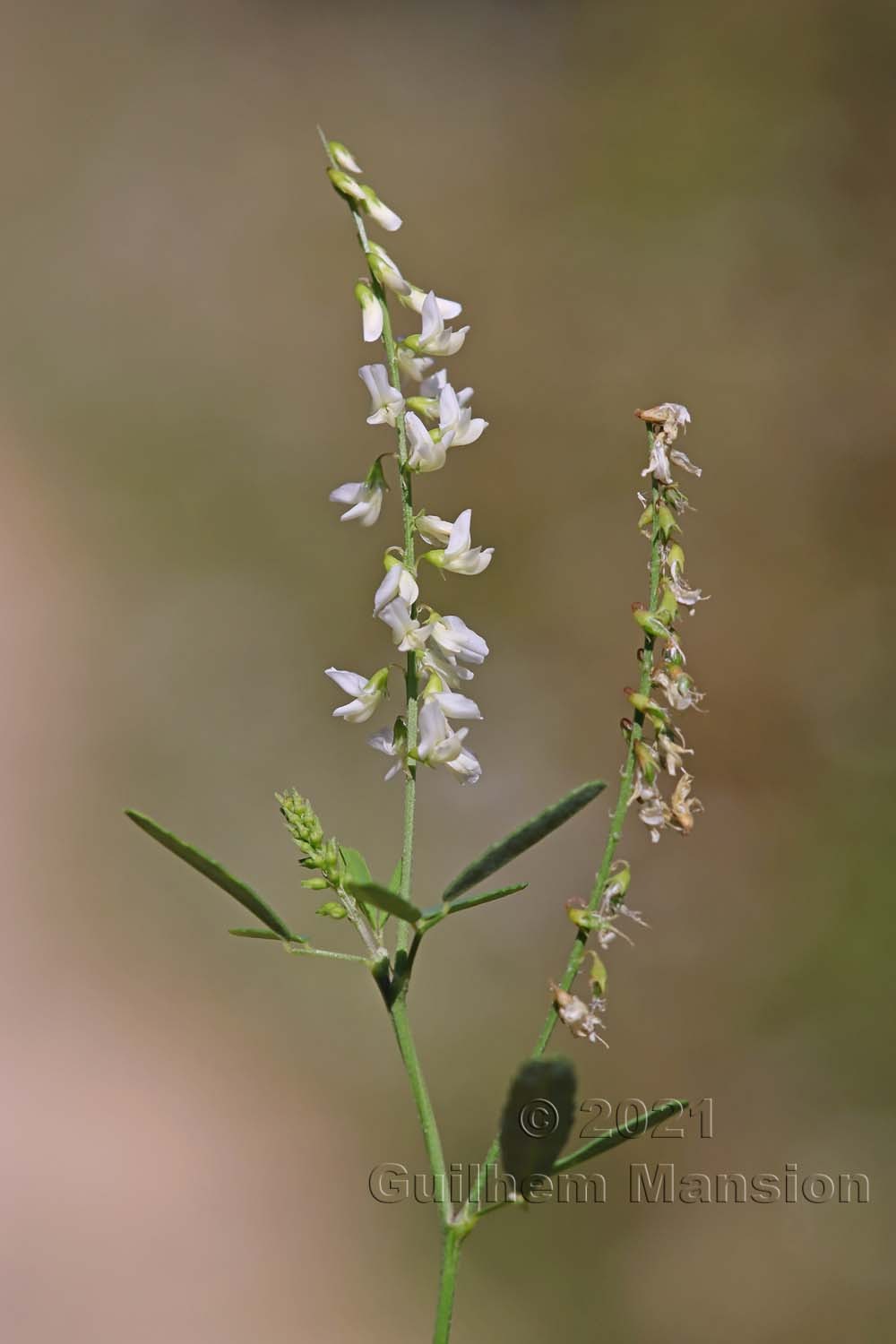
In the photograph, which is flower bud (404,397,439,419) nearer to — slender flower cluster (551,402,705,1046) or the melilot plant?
the melilot plant

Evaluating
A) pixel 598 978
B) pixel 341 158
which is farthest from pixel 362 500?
pixel 598 978

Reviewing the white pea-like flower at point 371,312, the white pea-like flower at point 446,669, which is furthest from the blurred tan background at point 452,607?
the white pea-like flower at point 371,312

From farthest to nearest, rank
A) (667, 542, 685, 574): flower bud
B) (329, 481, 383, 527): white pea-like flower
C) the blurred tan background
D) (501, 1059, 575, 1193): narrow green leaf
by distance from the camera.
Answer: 1. the blurred tan background
2. (329, 481, 383, 527): white pea-like flower
3. (667, 542, 685, 574): flower bud
4. (501, 1059, 575, 1193): narrow green leaf

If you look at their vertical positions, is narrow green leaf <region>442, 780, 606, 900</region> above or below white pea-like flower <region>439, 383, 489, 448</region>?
below

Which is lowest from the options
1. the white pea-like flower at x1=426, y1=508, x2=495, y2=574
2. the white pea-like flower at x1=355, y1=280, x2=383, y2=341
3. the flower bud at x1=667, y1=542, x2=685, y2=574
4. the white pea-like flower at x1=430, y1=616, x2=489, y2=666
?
the white pea-like flower at x1=430, y1=616, x2=489, y2=666

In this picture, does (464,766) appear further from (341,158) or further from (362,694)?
(341,158)

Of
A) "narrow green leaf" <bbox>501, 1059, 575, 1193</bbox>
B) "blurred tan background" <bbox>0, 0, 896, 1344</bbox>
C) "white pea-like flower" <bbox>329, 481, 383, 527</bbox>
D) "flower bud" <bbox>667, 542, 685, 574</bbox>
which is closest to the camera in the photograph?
"narrow green leaf" <bbox>501, 1059, 575, 1193</bbox>

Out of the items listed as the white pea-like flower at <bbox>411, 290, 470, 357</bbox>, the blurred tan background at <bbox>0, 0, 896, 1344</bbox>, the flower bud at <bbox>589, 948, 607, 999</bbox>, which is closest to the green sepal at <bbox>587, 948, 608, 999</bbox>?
the flower bud at <bbox>589, 948, 607, 999</bbox>
